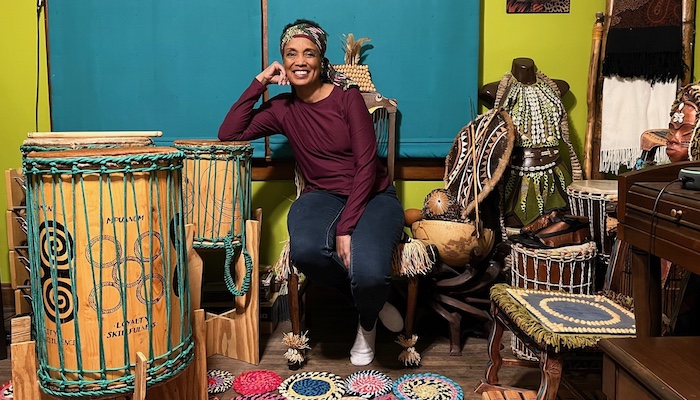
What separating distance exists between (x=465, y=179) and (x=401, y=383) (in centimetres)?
104

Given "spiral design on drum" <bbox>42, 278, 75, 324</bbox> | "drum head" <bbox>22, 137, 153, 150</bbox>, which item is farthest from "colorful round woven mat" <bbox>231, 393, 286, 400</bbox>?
"drum head" <bbox>22, 137, 153, 150</bbox>

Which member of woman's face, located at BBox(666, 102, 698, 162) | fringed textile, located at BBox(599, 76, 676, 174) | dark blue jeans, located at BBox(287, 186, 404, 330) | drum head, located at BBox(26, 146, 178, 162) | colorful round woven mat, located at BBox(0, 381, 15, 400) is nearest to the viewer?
drum head, located at BBox(26, 146, 178, 162)

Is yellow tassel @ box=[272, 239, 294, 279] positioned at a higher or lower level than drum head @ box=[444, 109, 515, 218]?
lower

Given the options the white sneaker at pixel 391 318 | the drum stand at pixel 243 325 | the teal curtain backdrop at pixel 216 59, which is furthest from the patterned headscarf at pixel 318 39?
the white sneaker at pixel 391 318

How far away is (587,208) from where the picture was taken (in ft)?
8.68

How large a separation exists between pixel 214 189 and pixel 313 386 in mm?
948

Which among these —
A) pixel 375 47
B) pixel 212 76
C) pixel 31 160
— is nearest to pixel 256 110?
pixel 212 76

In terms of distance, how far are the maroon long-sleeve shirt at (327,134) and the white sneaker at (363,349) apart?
55 centimetres

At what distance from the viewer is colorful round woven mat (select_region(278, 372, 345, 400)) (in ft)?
7.76

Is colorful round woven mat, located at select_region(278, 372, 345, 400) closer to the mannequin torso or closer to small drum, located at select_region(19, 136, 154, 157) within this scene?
small drum, located at select_region(19, 136, 154, 157)

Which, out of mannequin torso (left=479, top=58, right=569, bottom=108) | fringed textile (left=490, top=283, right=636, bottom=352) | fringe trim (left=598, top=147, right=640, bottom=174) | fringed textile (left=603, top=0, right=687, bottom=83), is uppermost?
fringed textile (left=603, top=0, right=687, bottom=83)

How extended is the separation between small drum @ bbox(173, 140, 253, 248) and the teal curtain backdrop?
0.60 meters

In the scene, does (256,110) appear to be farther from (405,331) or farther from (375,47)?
(405,331)

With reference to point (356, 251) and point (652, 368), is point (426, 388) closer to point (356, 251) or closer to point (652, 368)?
point (356, 251)
